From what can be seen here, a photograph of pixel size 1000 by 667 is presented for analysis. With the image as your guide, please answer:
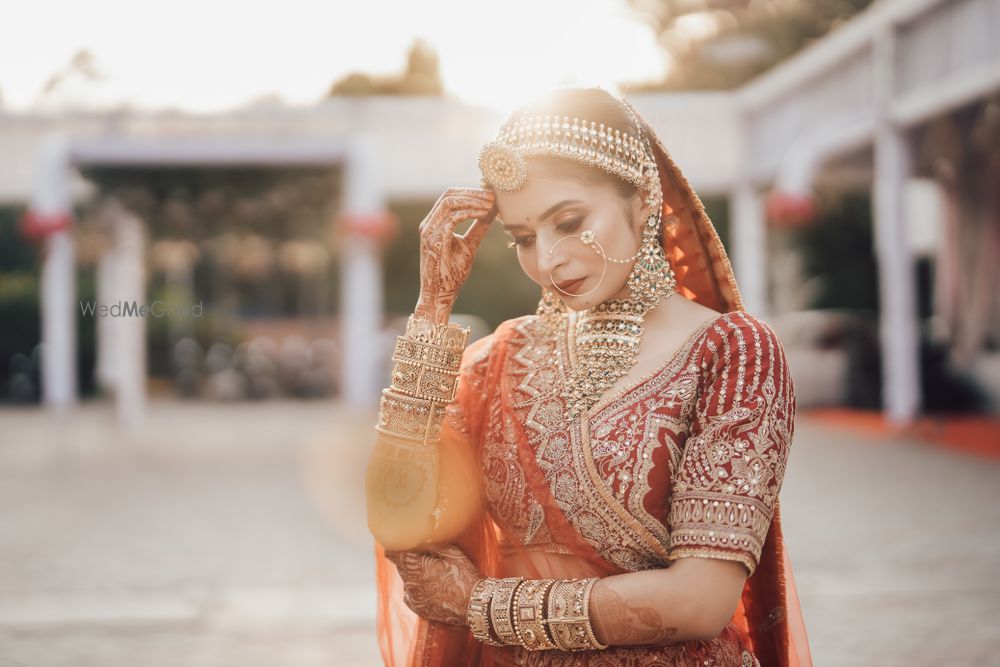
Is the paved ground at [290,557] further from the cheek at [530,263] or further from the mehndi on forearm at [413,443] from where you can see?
the cheek at [530,263]

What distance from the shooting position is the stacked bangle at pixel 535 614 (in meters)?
1.42

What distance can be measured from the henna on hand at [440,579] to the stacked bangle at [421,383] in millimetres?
180

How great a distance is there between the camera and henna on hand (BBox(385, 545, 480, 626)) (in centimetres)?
152

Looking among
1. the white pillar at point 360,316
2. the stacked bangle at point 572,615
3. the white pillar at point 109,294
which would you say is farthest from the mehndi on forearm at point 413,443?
the white pillar at point 360,316

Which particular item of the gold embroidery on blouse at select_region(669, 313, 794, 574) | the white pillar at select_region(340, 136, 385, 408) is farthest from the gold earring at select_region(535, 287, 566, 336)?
the white pillar at select_region(340, 136, 385, 408)

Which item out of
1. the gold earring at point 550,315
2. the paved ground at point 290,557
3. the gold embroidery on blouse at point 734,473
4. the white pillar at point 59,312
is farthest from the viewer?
the white pillar at point 59,312

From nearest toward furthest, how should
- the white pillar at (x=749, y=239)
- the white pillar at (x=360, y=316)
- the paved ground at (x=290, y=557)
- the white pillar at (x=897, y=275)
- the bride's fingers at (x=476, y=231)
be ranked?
the bride's fingers at (x=476, y=231)
the paved ground at (x=290, y=557)
the white pillar at (x=897, y=275)
the white pillar at (x=360, y=316)
the white pillar at (x=749, y=239)

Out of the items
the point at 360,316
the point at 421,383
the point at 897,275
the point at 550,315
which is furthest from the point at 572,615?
the point at 360,316

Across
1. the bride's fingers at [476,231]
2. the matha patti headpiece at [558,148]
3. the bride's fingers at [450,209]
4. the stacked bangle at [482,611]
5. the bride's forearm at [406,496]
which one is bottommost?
the stacked bangle at [482,611]

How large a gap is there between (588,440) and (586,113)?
486 mm

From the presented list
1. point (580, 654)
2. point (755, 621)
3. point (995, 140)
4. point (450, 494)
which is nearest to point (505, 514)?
point (450, 494)

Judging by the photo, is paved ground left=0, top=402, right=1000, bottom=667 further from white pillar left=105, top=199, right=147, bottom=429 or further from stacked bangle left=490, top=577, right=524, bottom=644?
stacked bangle left=490, top=577, right=524, bottom=644

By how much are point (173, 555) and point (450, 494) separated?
4.50m

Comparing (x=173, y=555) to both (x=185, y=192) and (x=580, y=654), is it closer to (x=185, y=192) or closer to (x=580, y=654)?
(x=580, y=654)
